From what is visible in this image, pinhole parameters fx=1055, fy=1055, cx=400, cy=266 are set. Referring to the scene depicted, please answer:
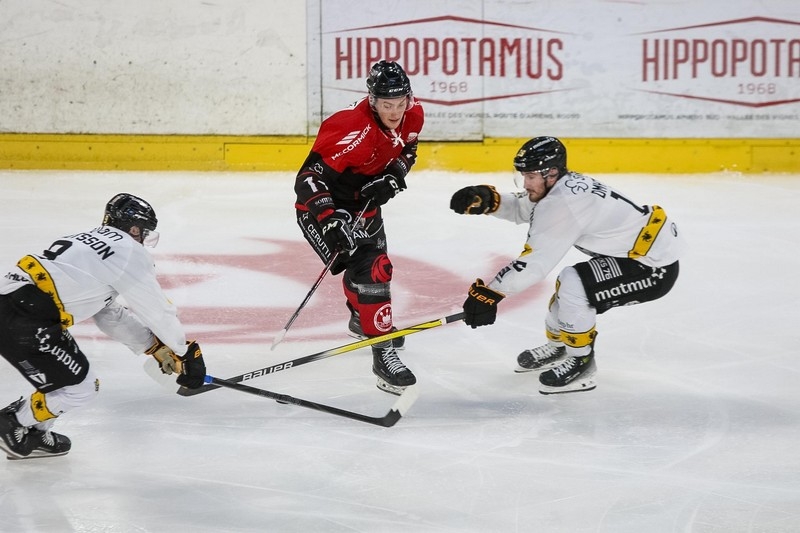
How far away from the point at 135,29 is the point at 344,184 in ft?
13.6

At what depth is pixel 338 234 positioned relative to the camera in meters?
3.57

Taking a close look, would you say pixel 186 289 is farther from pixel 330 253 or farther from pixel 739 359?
pixel 739 359

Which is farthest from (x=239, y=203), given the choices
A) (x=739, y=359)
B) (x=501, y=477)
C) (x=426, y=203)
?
(x=501, y=477)

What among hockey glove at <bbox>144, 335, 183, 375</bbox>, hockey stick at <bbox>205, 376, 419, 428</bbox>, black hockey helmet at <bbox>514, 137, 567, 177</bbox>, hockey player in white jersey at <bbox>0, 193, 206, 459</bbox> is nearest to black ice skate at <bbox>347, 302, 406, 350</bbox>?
hockey stick at <bbox>205, 376, 419, 428</bbox>

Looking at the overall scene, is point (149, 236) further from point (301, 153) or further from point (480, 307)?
point (301, 153)

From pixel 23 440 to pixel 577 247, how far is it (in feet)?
6.10

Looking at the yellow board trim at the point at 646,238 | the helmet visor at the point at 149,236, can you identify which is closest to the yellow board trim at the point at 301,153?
the yellow board trim at the point at 646,238

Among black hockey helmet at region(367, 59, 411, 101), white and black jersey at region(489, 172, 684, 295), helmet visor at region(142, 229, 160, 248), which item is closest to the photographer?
helmet visor at region(142, 229, 160, 248)

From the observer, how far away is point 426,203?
6707 mm

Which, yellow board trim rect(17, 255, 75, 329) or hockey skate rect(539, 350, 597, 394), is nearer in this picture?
yellow board trim rect(17, 255, 75, 329)

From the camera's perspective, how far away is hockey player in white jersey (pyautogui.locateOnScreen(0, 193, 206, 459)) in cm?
281

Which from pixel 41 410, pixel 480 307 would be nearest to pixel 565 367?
pixel 480 307

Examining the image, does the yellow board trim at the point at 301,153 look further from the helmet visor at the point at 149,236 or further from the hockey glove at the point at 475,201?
the helmet visor at the point at 149,236

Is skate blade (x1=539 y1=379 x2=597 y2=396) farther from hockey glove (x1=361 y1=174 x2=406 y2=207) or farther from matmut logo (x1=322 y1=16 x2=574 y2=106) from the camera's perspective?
matmut logo (x1=322 y1=16 x2=574 y2=106)
